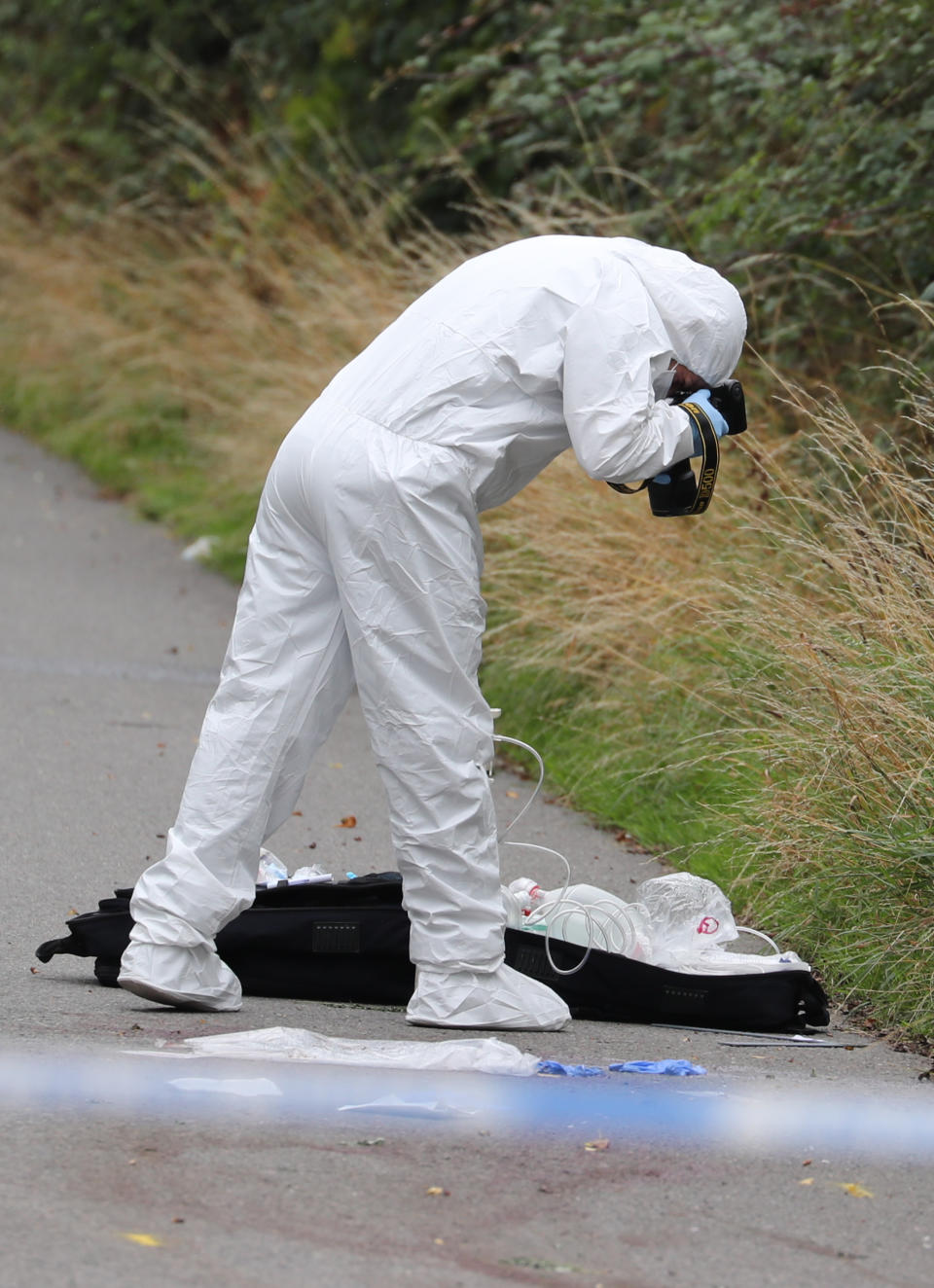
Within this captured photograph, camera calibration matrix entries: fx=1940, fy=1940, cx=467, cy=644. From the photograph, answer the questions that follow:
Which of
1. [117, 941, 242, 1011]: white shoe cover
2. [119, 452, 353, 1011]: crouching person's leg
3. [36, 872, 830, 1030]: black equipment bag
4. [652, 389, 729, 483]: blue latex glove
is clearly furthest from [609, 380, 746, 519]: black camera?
[117, 941, 242, 1011]: white shoe cover

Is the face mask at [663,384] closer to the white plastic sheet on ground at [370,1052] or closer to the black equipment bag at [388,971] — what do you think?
the black equipment bag at [388,971]

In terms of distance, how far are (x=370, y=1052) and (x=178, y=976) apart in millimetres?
468

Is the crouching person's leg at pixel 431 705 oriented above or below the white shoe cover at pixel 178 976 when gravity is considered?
above

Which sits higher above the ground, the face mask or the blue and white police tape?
the face mask

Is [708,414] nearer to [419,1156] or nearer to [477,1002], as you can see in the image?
[477,1002]

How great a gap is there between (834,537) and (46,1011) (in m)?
3.73

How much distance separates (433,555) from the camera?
4160 millimetres

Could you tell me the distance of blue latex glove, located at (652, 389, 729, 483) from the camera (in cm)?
425

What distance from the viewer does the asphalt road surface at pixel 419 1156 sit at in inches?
→ 118

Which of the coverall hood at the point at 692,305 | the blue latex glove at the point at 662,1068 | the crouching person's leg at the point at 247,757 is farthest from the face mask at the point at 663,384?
the blue latex glove at the point at 662,1068

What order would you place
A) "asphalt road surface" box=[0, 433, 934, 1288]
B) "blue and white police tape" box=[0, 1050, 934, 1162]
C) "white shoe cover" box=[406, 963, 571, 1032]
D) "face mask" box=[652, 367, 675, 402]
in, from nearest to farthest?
"asphalt road surface" box=[0, 433, 934, 1288], "blue and white police tape" box=[0, 1050, 934, 1162], "white shoe cover" box=[406, 963, 571, 1032], "face mask" box=[652, 367, 675, 402]

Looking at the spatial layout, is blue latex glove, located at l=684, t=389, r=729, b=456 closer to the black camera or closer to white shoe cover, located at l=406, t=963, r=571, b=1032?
the black camera

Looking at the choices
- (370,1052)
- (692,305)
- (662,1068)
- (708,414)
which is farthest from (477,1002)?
(692,305)

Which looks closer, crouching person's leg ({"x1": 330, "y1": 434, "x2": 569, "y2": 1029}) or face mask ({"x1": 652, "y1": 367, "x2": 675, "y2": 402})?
crouching person's leg ({"x1": 330, "y1": 434, "x2": 569, "y2": 1029})
